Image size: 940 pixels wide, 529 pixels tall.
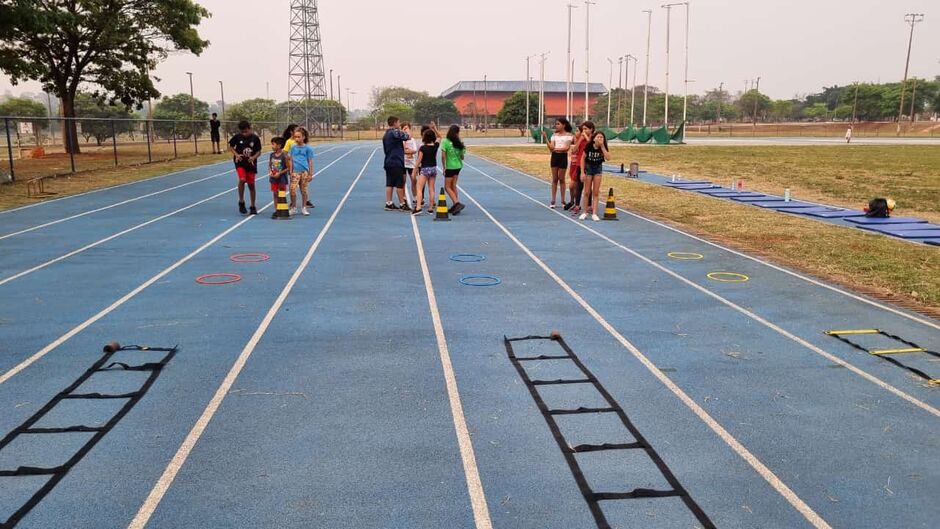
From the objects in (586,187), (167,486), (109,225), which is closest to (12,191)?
(109,225)

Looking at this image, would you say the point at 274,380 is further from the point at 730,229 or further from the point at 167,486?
the point at 730,229

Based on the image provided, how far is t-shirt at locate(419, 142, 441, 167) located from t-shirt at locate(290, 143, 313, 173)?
2.29 meters

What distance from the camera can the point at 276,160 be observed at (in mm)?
12852

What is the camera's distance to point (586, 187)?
12.9 meters

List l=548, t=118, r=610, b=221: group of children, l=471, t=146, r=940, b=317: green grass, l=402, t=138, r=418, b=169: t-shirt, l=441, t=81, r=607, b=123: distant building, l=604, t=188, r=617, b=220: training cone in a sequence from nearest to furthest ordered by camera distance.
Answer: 1. l=471, t=146, r=940, b=317: green grass
2. l=548, t=118, r=610, b=221: group of children
3. l=604, t=188, r=617, b=220: training cone
4. l=402, t=138, r=418, b=169: t-shirt
5. l=441, t=81, r=607, b=123: distant building

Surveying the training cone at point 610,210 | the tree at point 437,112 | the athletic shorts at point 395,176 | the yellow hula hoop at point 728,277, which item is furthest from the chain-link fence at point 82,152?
the tree at point 437,112

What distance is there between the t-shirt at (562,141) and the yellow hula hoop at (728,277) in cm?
585

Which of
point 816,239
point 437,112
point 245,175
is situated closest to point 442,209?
point 245,175

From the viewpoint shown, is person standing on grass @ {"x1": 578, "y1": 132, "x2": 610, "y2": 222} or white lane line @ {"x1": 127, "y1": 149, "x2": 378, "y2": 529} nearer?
white lane line @ {"x1": 127, "y1": 149, "x2": 378, "y2": 529}

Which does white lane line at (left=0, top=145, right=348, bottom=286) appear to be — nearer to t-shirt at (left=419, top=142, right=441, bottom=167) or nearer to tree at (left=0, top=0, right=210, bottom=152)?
t-shirt at (left=419, top=142, right=441, bottom=167)

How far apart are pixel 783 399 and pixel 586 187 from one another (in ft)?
28.0

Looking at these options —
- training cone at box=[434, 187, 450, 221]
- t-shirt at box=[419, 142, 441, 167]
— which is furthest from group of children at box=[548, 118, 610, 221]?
training cone at box=[434, 187, 450, 221]

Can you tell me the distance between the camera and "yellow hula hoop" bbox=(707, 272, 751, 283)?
8172 millimetres

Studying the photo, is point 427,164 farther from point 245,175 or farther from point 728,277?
point 728,277
